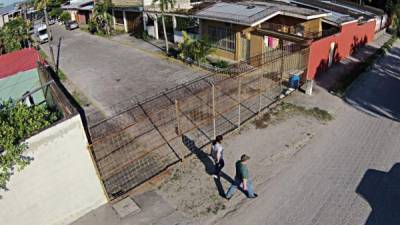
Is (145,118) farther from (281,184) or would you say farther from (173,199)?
(281,184)

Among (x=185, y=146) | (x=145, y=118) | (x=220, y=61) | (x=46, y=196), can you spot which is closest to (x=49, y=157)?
(x=46, y=196)

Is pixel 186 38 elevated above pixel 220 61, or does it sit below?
above

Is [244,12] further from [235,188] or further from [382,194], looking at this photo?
[382,194]

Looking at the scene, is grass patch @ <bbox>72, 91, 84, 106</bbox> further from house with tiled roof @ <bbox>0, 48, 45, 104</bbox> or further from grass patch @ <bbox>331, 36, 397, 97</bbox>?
grass patch @ <bbox>331, 36, 397, 97</bbox>

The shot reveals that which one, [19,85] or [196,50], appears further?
[196,50]

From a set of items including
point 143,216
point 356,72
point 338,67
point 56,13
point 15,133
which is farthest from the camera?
point 56,13

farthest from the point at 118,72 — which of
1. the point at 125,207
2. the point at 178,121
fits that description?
the point at 125,207

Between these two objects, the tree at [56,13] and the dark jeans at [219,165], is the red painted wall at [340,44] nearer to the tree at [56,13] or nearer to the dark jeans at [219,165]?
the dark jeans at [219,165]


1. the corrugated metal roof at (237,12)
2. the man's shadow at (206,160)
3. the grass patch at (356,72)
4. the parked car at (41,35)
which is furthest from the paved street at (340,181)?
the parked car at (41,35)

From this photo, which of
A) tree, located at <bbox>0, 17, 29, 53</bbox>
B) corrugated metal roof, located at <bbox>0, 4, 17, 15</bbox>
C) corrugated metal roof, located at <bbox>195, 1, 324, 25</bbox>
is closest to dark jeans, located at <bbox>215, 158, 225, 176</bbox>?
corrugated metal roof, located at <bbox>195, 1, 324, 25</bbox>
